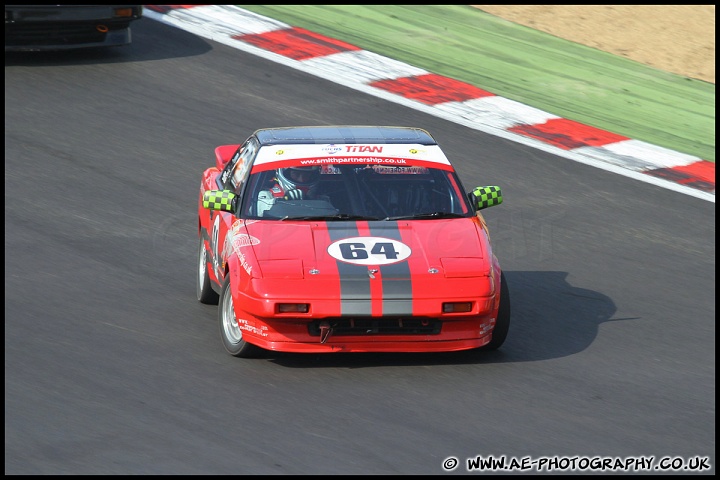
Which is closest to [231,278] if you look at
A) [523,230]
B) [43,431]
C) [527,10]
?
[43,431]

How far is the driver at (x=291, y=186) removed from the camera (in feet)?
28.2

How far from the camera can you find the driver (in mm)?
8594

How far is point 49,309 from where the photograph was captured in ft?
29.5

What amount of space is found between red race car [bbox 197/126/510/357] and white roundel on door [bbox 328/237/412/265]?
12 mm

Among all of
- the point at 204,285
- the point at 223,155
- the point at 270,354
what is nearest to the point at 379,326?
the point at 270,354

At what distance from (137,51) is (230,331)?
8356mm

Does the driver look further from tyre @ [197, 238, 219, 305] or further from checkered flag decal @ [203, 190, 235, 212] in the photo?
tyre @ [197, 238, 219, 305]

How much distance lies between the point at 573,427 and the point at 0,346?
12.2ft

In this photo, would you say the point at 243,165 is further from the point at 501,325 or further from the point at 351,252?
the point at 501,325

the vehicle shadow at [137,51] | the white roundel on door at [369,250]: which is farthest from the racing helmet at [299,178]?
the vehicle shadow at [137,51]

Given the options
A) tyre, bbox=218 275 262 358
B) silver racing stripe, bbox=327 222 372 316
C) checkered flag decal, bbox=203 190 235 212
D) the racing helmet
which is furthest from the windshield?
silver racing stripe, bbox=327 222 372 316

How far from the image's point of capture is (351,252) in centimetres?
792

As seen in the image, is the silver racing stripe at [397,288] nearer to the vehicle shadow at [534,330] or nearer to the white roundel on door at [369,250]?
the white roundel on door at [369,250]

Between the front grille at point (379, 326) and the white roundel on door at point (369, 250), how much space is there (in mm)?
366
